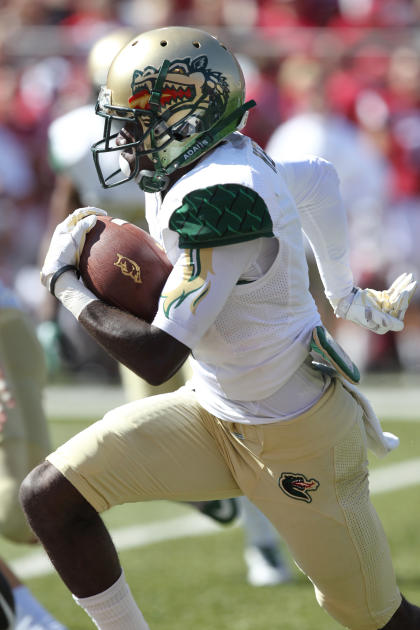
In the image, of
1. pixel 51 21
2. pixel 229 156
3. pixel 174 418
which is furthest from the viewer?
pixel 51 21

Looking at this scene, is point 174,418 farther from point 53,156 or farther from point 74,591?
point 53,156

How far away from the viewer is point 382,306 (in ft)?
10.2

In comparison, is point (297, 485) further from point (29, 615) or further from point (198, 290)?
point (29, 615)

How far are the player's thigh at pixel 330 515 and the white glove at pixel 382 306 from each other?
37 centimetres

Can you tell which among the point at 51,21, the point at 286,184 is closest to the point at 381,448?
the point at 286,184

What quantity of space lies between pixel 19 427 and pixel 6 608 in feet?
1.94

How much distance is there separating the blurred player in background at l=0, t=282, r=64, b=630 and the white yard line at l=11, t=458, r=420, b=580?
0.89m

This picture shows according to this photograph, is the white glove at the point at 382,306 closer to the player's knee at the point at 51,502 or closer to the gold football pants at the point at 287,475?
the gold football pants at the point at 287,475

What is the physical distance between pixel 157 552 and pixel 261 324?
2200 mm

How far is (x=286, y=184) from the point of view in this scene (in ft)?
9.71

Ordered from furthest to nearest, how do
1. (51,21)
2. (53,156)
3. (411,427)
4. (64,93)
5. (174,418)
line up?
1. (51,21)
2. (64,93)
3. (411,427)
4. (53,156)
5. (174,418)

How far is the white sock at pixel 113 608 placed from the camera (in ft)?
9.28

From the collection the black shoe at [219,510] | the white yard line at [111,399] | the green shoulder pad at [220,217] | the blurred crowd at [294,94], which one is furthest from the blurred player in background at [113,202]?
the blurred crowd at [294,94]

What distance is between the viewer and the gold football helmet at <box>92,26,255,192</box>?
272cm
